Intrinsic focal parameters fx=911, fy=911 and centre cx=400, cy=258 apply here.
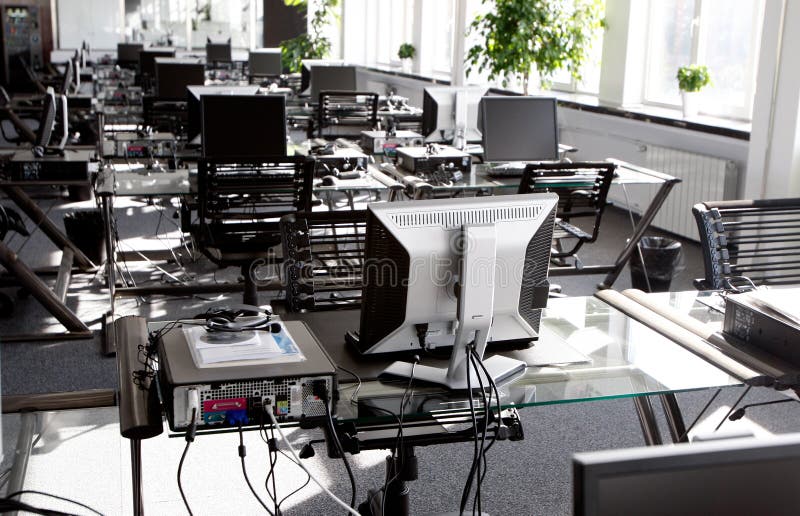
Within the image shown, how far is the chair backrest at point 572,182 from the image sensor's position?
450 centimetres

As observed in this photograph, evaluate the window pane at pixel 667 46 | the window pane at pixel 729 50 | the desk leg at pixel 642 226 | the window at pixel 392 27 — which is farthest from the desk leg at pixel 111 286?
the window at pixel 392 27

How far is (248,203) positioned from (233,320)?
81.7 inches

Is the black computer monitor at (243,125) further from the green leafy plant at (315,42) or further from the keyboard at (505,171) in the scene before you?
the green leafy plant at (315,42)

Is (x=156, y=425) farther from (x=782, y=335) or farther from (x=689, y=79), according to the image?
(x=689, y=79)

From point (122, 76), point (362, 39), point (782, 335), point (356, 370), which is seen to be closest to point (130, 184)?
point (356, 370)

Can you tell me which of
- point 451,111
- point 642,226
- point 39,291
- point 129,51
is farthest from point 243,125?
point 129,51

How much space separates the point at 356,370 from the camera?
214 centimetres

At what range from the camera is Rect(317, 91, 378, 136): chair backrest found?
25.8 ft

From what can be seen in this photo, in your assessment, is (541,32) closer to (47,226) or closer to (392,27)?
(47,226)

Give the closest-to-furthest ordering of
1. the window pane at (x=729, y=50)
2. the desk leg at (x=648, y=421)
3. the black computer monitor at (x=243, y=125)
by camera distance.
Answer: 1. the desk leg at (x=648, y=421)
2. the black computer monitor at (x=243, y=125)
3. the window pane at (x=729, y=50)

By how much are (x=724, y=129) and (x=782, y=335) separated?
4.19 meters

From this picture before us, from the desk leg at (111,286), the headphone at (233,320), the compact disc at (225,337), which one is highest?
the headphone at (233,320)

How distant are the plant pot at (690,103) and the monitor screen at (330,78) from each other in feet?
12.0

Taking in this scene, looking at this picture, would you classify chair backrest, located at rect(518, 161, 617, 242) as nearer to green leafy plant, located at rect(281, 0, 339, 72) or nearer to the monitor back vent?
the monitor back vent
